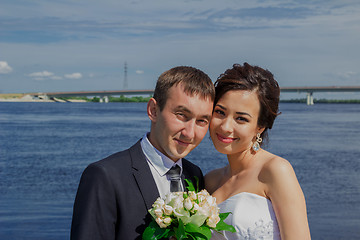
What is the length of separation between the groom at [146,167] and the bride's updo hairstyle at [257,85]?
497 mm

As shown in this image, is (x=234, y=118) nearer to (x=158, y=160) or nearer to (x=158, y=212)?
(x=158, y=160)

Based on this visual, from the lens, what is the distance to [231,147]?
388 centimetres

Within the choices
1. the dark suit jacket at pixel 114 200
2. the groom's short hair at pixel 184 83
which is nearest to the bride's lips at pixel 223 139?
the groom's short hair at pixel 184 83

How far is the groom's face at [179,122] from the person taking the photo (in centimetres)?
321

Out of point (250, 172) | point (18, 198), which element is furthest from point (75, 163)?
point (250, 172)

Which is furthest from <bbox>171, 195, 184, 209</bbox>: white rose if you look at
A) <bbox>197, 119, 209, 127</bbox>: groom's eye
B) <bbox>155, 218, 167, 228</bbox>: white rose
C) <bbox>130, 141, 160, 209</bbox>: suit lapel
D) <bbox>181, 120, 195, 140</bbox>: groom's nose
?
<bbox>197, 119, 209, 127</bbox>: groom's eye

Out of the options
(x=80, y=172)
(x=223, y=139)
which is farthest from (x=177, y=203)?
(x=80, y=172)

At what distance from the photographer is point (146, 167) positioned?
325 cm

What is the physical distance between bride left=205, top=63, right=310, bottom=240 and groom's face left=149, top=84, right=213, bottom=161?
48cm

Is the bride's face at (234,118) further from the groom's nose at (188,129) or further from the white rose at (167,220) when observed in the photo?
the white rose at (167,220)

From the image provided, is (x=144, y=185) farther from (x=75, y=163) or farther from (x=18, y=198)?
(x=75, y=163)

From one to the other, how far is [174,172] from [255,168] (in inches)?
36.4

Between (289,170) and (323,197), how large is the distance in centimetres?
1387

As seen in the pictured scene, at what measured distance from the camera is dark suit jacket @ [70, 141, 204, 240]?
116 inches
